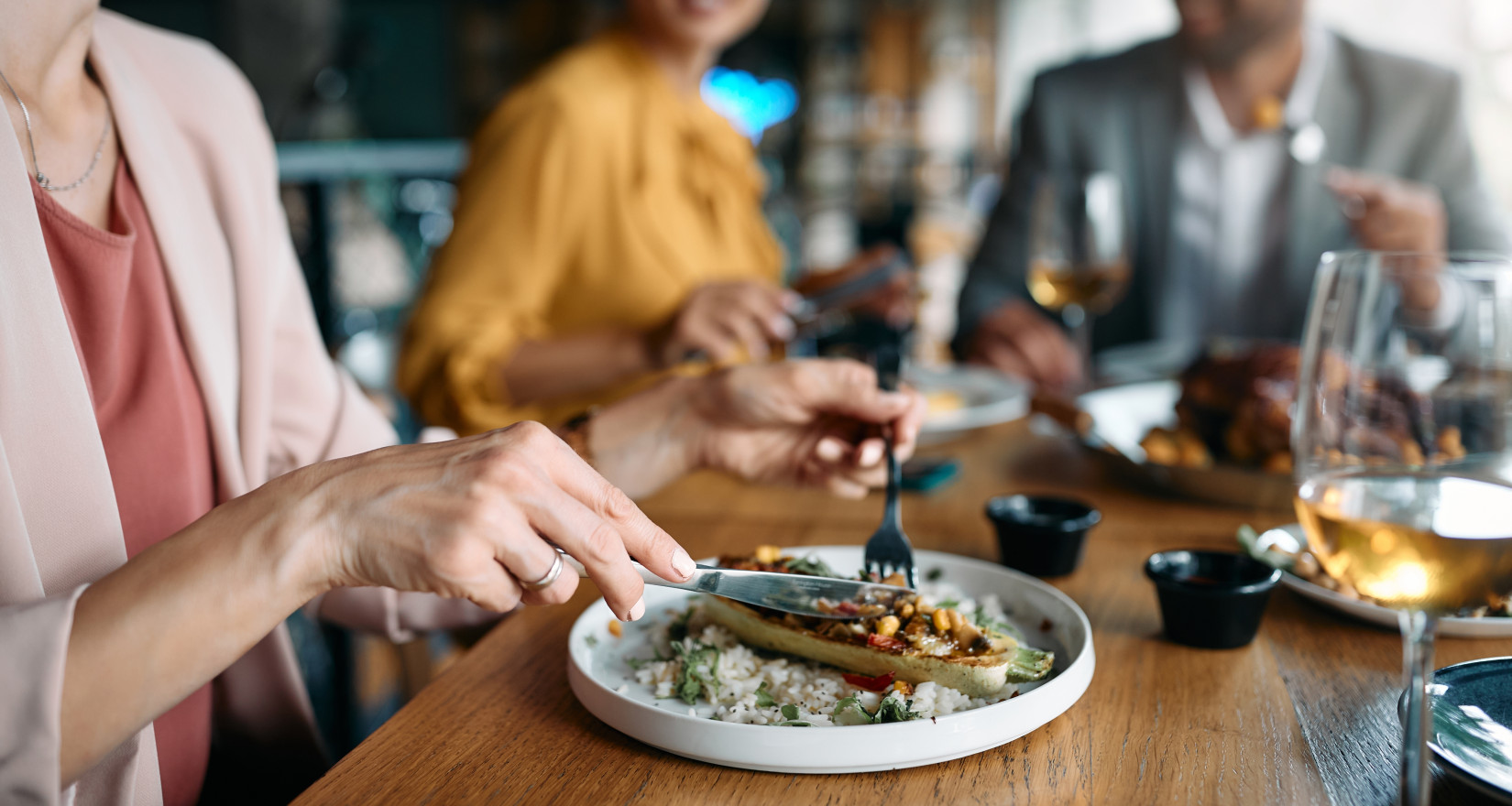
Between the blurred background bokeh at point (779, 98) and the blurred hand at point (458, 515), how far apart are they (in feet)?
16.6

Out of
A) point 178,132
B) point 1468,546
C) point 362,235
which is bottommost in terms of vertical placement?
point 362,235

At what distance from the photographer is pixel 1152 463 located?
1217 millimetres

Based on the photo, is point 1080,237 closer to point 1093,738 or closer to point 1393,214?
point 1393,214

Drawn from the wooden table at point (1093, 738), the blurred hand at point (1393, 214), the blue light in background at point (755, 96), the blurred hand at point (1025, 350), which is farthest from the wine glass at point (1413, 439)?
the blue light in background at point (755, 96)

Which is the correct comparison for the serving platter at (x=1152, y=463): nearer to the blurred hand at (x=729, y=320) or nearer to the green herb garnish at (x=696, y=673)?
the blurred hand at (x=729, y=320)

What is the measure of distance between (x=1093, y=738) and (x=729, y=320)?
40.0 inches

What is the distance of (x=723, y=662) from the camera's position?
0.73 m

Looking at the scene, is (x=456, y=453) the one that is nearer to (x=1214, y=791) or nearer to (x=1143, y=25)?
(x=1214, y=791)

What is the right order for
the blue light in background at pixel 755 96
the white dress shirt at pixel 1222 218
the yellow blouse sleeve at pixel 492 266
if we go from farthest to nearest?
the blue light in background at pixel 755 96, the white dress shirt at pixel 1222 218, the yellow blouse sleeve at pixel 492 266

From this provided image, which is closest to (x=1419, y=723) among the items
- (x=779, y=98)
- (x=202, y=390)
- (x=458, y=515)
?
(x=458, y=515)

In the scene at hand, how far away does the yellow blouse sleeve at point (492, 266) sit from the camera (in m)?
1.84

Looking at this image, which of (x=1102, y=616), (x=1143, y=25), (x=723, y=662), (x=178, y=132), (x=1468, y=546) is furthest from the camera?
(x=1143, y=25)

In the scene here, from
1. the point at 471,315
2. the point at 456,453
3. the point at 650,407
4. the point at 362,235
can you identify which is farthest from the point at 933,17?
the point at 456,453

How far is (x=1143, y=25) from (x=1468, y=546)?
678cm
